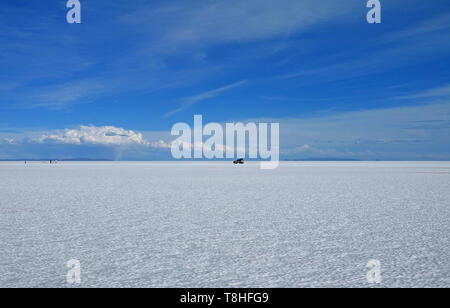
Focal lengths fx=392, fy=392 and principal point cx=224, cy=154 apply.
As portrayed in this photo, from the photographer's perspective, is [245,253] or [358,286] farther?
[245,253]

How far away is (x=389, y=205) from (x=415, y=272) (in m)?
7.10

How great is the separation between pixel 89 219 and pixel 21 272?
4.26m

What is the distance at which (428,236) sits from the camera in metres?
7.13

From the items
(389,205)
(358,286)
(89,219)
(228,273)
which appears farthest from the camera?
(389,205)

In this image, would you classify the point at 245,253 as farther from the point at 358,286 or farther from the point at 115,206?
the point at 115,206

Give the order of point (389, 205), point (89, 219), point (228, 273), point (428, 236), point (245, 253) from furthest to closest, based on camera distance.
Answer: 1. point (389, 205)
2. point (89, 219)
3. point (428, 236)
4. point (245, 253)
5. point (228, 273)

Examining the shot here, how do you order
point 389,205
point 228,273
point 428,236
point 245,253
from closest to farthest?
point 228,273 < point 245,253 < point 428,236 < point 389,205

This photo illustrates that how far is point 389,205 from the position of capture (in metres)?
11.6

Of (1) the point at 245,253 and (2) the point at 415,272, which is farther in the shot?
(1) the point at 245,253
